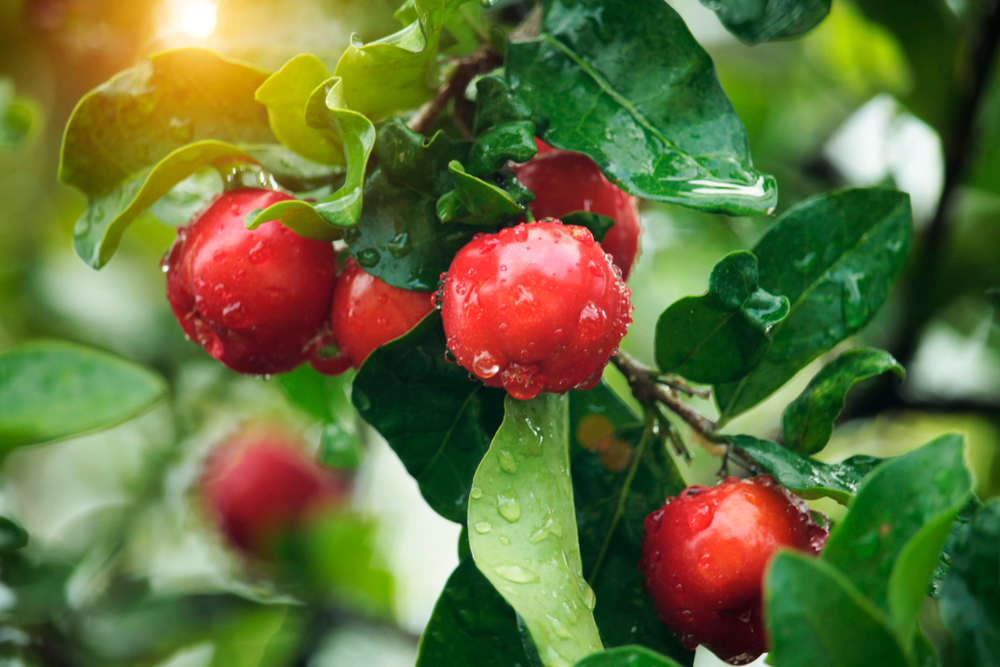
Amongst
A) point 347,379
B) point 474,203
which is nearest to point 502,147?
point 474,203

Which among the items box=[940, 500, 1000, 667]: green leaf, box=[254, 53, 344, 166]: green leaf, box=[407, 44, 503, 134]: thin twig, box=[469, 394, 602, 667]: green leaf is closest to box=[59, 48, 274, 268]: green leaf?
box=[254, 53, 344, 166]: green leaf

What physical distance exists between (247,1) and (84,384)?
0.48 meters

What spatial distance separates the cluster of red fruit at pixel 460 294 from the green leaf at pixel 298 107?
0.06 metres

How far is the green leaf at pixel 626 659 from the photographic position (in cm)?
57

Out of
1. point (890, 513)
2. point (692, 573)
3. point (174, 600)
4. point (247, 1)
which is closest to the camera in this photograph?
→ point (890, 513)

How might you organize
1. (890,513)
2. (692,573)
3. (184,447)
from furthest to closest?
(184,447), (692,573), (890,513)

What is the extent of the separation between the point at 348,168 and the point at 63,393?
1.46 feet

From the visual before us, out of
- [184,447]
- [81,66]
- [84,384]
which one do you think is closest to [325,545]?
[184,447]

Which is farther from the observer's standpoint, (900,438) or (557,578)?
(900,438)

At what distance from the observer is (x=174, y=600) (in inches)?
68.1

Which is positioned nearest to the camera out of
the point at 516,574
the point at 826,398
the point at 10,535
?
the point at 516,574

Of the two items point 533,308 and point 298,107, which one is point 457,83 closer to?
point 298,107

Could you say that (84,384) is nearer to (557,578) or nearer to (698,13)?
(557,578)

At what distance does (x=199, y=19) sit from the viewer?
1102mm
